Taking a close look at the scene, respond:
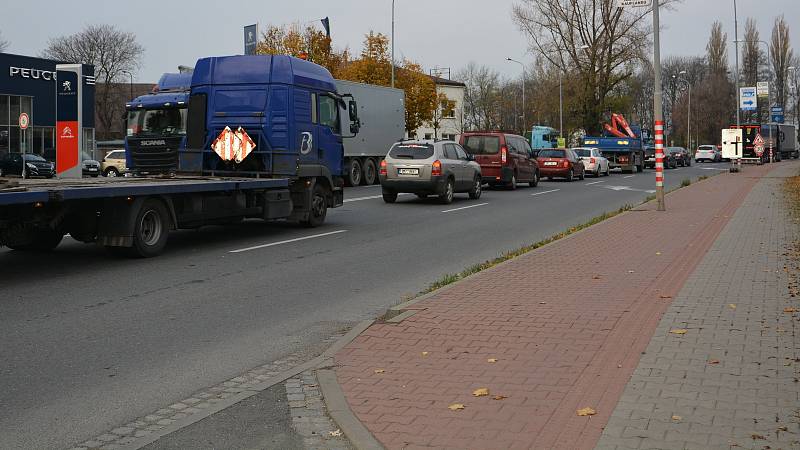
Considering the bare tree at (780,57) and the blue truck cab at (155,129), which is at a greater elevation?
the bare tree at (780,57)

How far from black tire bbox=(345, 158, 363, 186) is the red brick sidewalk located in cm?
2246

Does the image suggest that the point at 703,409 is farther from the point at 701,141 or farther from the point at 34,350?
the point at 701,141

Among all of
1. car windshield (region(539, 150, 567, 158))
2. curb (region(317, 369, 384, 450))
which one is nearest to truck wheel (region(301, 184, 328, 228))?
curb (region(317, 369, 384, 450))

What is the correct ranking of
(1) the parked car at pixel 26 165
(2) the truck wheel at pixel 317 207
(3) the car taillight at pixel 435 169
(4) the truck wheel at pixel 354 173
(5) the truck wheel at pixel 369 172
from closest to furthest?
(2) the truck wheel at pixel 317 207, (3) the car taillight at pixel 435 169, (4) the truck wheel at pixel 354 173, (5) the truck wheel at pixel 369 172, (1) the parked car at pixel 26 165

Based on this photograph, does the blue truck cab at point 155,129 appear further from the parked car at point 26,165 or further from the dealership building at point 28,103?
the dealership building at point 28,103

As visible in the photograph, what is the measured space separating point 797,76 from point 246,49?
8073cm

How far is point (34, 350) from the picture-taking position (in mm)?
6715

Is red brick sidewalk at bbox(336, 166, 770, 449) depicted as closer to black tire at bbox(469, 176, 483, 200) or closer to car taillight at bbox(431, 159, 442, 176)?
car taillight at bbox(431, 159, 442, 176)

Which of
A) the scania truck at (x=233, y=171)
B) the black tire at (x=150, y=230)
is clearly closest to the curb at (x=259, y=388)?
the scania truck at (x=233, y=171)

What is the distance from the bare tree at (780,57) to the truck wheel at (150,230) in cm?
9489

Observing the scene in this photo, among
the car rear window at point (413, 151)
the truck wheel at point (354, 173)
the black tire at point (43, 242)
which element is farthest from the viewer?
the truck wheel at point (354, 173)

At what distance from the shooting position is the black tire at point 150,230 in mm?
11602

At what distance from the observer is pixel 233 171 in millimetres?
15102

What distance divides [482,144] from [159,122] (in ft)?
37.3
